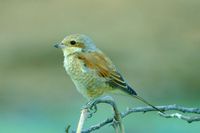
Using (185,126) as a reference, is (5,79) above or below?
above

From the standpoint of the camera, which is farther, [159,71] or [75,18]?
[75,18]

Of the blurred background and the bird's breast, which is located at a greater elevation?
the blurred background

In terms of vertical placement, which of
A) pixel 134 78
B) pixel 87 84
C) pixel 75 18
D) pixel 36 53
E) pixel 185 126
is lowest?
pixel 87 84

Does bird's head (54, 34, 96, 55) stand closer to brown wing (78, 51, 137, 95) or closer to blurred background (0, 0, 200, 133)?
brown wing (78, 51, 137, 95)

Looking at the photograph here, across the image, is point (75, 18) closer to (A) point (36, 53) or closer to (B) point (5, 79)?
(A) point (36, 53)

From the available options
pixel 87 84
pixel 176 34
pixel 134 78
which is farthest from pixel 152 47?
pixel 87 84

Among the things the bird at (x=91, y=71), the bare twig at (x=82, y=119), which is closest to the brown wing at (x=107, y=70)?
the bird at (x=91, y=71)

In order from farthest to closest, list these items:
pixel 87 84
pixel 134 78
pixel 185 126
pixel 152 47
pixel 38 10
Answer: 1. pixel 38 10
2. pixel 152 47
3. pixel 134 78
4. pixel 185 126
5. pixel 87 84

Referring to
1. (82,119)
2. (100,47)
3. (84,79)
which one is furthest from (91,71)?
(100,47)

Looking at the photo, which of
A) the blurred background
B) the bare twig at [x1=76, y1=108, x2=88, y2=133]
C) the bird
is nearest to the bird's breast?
the bird
